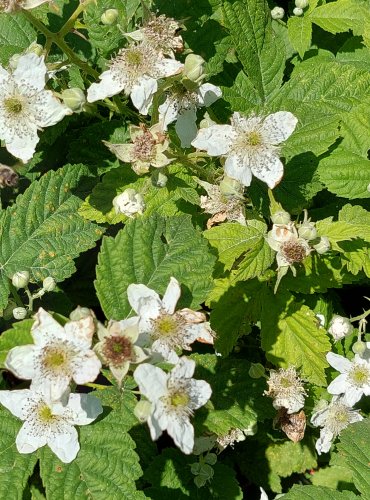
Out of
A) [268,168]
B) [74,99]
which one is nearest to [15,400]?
[74,99]

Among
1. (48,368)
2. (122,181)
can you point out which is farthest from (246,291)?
(48,368)

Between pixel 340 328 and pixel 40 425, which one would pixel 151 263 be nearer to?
pixel 40 425

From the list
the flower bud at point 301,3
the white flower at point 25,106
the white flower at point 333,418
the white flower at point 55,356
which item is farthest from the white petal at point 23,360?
the flower bud at point 301,3

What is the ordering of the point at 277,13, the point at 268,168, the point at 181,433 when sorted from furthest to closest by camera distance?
the point at 277,13 < the point at 268,168 < the point at 181,433

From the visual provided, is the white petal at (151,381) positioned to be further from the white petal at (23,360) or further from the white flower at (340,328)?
the white flower at (340,328)

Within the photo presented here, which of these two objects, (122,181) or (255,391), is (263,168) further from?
(255,391)

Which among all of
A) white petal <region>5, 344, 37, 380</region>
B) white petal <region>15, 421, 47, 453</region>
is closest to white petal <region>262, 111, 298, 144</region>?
white petal <region>5, 344, 37, 380</region>
